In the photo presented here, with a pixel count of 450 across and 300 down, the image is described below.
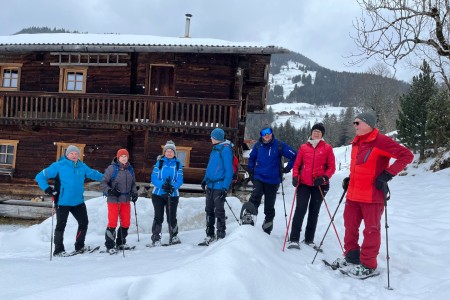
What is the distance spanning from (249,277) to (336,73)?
197670 mm

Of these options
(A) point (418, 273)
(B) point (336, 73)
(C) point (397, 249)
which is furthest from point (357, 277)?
(B) point (336, 73)

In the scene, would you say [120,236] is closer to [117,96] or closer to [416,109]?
[117,96]

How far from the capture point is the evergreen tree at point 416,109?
2084 centimetres

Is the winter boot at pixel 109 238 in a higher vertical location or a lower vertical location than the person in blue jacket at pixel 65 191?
lower

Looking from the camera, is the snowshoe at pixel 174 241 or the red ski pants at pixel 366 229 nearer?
the red ski pants at pixel 366 229

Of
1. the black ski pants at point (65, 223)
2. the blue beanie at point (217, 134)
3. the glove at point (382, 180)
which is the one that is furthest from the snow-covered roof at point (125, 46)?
the glove at point (382, 180)

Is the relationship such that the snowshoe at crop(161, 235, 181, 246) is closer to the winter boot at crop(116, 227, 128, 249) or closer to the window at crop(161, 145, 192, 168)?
the winter boot at crop(116, 227, 128, 249)

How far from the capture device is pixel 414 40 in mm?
10289

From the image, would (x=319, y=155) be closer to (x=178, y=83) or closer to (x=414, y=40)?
(x=414, y=40)

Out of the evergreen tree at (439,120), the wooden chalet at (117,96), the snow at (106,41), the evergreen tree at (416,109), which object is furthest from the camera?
the evergreen tree at (416,109)

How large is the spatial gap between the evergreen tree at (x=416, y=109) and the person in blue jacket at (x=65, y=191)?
65.3 ft

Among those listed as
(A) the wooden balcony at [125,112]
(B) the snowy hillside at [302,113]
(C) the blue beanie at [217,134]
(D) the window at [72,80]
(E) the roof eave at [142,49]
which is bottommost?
(C) the blue beanie at [217,134]

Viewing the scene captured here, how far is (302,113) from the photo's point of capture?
468ft

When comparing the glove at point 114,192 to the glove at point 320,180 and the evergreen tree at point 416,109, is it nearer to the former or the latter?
the glove at point 320,180
